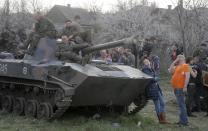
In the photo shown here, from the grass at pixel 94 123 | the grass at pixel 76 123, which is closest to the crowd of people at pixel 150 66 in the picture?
the grass at pixel 94 123

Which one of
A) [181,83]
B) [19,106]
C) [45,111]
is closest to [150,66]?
[181,83]

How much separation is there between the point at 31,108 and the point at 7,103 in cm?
121

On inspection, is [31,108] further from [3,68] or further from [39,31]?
[39,31]

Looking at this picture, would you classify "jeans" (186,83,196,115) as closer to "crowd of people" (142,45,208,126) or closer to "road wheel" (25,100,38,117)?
"crowd of people" (142,45,208,126)

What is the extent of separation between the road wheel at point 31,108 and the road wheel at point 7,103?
74 centimetres

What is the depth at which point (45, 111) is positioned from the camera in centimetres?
1249

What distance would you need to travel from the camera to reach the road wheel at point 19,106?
13328 mm

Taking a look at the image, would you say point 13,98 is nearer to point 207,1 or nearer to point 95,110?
point 95,110

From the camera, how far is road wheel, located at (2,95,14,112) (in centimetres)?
1377

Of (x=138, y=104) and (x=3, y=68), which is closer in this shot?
(x=3, y=68)

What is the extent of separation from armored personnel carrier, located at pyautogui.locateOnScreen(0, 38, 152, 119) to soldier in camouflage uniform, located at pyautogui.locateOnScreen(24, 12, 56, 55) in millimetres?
285

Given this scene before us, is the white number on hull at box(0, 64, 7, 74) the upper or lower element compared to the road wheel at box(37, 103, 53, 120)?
upper

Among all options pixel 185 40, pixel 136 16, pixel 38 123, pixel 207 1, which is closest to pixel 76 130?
pixel 38 123

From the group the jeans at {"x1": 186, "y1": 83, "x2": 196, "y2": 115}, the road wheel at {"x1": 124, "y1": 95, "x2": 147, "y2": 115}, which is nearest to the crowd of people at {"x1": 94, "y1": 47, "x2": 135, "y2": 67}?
the jeans at {"x1": 186, "y1": 83, "x2": 196, "y2": 115}
